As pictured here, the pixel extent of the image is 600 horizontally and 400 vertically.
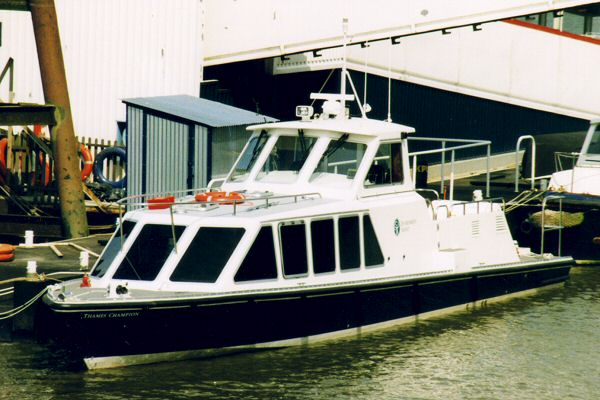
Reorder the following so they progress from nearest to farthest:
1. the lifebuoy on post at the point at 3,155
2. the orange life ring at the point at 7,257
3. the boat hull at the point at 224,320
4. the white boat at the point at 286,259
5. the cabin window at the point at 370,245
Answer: the boat hull at the point at 224,320 → the white boat at the point at 286,259 → the cabin window at the point at 370,245 → the orange life ring at the point at 7,257 → the lifebuoy on post at the point at 3,155

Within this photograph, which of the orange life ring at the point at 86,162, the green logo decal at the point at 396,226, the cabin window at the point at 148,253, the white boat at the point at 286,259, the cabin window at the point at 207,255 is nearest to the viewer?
the white boat at the point at 286,259

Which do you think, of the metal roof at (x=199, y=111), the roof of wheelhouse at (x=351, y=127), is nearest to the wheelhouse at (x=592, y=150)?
the metal roof at (x=199, y=111)

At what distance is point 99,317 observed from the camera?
12859mm

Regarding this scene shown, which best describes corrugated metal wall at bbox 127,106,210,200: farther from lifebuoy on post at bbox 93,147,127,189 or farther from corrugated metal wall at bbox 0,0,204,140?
corrugated metal wall at bbox 0,0,204,140

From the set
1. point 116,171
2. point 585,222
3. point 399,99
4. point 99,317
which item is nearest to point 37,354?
point 99,317

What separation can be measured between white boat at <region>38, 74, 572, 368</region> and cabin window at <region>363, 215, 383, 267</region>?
0.02 metres

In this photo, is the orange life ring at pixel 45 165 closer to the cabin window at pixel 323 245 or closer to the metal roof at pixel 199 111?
the metal roof at pixel 199 111

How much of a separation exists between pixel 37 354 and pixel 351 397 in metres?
4.07

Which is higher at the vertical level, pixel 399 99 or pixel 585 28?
pixel 585 28

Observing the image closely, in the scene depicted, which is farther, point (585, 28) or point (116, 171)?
point (585, 28)

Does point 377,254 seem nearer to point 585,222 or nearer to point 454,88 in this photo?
point 585,222

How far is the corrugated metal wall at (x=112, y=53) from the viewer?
22.9m

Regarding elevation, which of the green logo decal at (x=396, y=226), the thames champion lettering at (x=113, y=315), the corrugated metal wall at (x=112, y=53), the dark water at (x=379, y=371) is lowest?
the dark water at (x=379, y=371)

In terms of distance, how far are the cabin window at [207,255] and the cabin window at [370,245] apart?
2.06 meters
